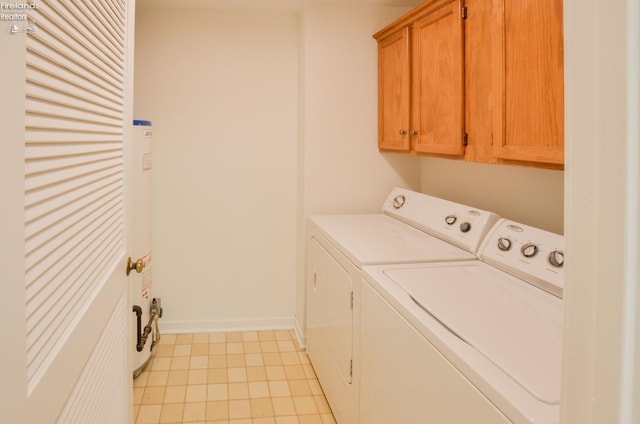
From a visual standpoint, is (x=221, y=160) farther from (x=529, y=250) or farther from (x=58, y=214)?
(x=58, y=214)

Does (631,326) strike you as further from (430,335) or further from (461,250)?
(461,250)

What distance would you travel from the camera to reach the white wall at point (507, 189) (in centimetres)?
204

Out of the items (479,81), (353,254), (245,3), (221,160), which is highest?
(245,3)

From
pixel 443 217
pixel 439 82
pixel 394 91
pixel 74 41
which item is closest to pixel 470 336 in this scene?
pixel 74 41

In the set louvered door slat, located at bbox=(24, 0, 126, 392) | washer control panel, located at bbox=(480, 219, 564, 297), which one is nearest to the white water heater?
louvered door slat, located at bbox=(24, 0, 126, 392)

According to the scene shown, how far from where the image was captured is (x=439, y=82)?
238 cm

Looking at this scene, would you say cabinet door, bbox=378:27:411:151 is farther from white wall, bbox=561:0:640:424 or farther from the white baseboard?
white wall, bbox=561:0:640:424

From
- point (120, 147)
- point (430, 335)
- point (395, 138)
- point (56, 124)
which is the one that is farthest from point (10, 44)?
point (395, 138)

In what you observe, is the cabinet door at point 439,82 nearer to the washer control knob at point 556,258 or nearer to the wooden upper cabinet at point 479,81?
the wooden upper cabinet at point 479,81

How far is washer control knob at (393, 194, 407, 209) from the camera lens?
3.04 metres

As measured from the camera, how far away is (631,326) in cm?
43

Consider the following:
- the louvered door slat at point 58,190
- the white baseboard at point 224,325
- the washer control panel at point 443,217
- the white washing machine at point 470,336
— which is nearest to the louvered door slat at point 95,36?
the louvered door slat at point 58,190

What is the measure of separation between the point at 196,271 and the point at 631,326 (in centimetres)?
336

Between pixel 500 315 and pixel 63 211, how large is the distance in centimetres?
116
